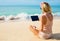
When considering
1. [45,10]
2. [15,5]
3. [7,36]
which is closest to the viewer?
[45,10]

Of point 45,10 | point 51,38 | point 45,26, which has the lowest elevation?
point 51,38

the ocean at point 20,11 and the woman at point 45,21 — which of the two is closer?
the woman at point 45,21

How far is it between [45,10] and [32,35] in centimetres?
68

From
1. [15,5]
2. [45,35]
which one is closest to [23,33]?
[45,35]

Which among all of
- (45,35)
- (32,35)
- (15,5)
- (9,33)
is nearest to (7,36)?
(9,33)

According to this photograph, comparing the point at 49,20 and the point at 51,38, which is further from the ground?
the point at 49,20

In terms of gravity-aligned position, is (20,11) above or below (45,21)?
below

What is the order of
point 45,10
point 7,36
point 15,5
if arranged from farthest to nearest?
point 15,5 < point 7,36 < point 45,10

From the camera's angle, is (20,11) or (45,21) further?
(20,11)

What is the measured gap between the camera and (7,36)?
13.7 ft

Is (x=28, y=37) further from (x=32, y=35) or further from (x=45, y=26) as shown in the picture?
(x=45, y=26)

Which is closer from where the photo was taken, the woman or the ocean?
the woman

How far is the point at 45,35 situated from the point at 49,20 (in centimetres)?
32

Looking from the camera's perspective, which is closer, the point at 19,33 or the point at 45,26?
the point at 45,26
